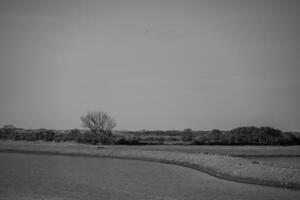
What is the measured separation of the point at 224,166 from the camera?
138ft

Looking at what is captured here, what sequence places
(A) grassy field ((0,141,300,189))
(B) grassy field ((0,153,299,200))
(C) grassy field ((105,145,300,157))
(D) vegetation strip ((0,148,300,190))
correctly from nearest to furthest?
(B) grassy field ((0,153,299,200)), (D) vegetation strip ((0,148,300,190)), (A) grassy field ((0,141,300,189)), (C) grassy field ((105,145,300,157))

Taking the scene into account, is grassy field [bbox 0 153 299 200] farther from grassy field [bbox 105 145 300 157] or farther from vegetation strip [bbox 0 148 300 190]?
grassy field [bbox 105 145 300 157]

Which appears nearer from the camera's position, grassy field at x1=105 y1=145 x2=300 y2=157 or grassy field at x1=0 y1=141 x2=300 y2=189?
grassy field at x1=0 y1=141 x2=300 y2=189

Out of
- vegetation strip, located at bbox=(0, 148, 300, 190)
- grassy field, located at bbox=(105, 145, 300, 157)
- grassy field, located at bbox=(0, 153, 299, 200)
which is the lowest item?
grassy field, located at bbox=(0, 153, 299, 200)

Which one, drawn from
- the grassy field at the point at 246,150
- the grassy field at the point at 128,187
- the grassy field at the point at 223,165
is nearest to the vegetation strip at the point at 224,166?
the grassy field at the point at 223,165

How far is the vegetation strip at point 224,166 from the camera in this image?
106 feet

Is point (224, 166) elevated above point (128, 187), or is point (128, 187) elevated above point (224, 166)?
point (224, 166)

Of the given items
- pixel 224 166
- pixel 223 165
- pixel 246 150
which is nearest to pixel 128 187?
pixel 224 166

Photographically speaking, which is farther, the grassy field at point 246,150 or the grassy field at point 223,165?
the grassy field at point 246,150

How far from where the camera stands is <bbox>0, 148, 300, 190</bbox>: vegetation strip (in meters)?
32.3

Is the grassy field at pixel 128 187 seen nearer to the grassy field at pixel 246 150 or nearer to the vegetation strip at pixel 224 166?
the vegetation strip at pixel 224 166

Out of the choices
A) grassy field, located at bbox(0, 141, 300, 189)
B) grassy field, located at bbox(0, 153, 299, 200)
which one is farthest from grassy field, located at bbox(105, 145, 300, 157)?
grassy field, located at bbox(0, 153, 299, 200)

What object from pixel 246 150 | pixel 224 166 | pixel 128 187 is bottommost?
pixel 128 187

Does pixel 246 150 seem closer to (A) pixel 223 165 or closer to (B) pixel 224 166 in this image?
(A) pixel 223 165
